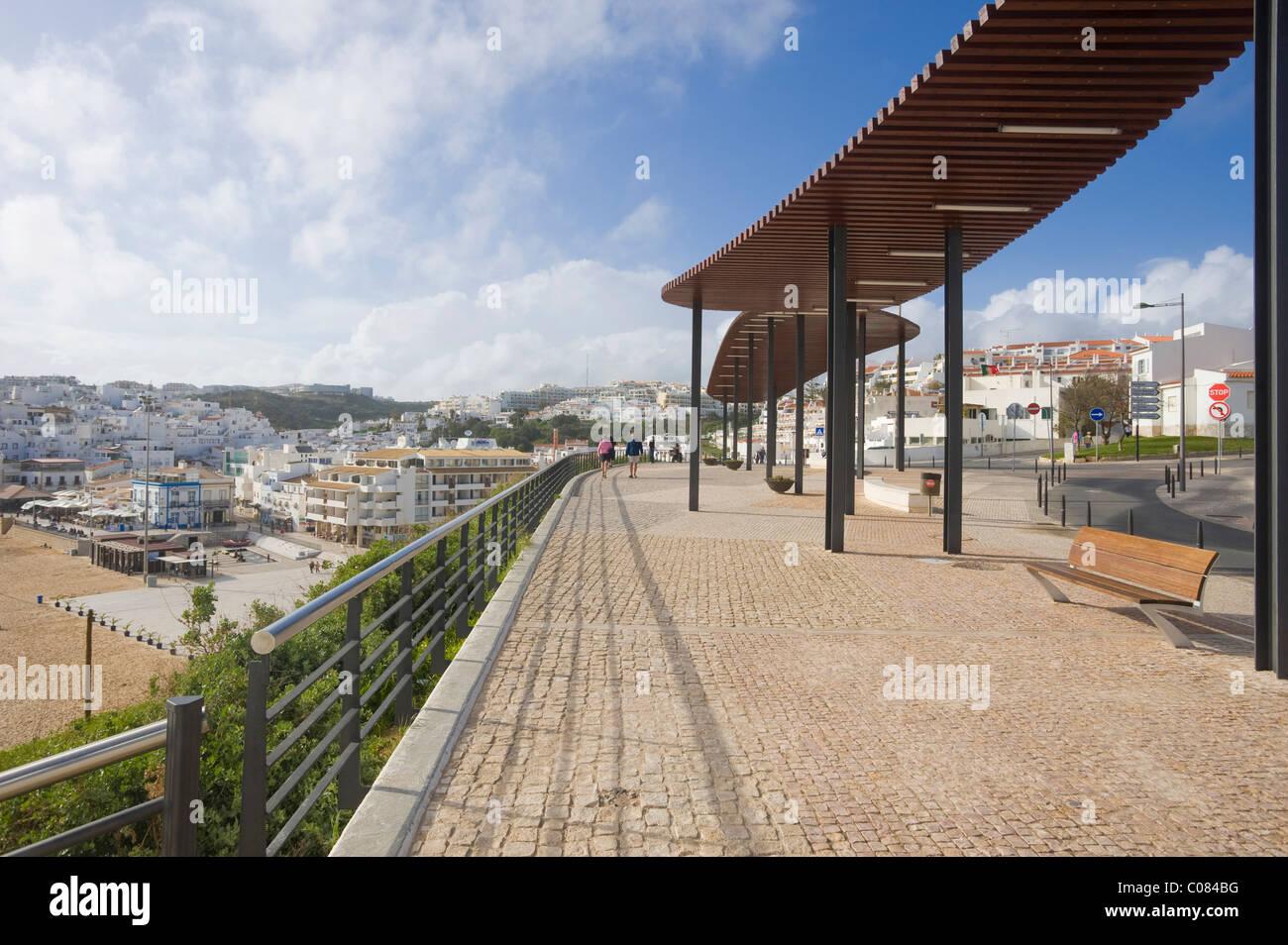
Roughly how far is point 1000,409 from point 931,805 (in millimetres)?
68941

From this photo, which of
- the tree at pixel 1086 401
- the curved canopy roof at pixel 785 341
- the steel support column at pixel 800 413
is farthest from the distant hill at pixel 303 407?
the steel support column at pixel 800 413

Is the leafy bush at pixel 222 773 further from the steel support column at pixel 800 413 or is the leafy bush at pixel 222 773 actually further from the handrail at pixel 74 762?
the steel support column at pixel 800 413

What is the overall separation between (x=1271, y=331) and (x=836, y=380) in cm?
591

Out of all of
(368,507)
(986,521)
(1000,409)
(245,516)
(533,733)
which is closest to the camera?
(533,733)

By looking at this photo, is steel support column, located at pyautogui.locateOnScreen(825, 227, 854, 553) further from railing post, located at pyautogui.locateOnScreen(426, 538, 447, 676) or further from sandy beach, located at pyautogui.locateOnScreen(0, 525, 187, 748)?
sandy beach, located at pyautogui.locateOnScreen(0, 525, 187, 748)

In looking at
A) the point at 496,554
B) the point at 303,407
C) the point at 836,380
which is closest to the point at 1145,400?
the point at 836,380

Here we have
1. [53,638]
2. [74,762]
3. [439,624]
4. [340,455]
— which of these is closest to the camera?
[74,762]

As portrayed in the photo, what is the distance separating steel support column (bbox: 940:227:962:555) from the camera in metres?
10.5

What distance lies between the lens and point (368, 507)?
50469mm

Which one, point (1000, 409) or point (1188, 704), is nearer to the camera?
point (1188, 704)

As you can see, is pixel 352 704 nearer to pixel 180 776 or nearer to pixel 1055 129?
pixel 180 776

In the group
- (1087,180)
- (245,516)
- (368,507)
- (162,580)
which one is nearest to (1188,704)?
(1087,180)

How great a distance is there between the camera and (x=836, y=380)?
10.9 metres
